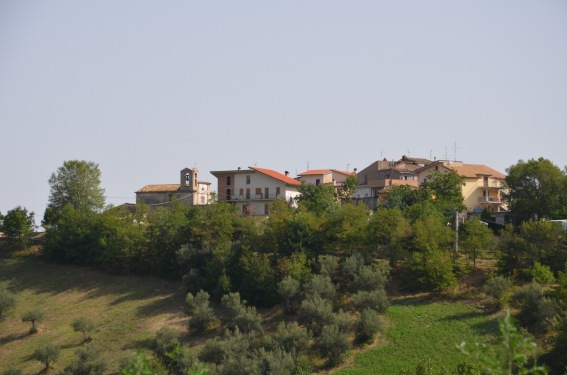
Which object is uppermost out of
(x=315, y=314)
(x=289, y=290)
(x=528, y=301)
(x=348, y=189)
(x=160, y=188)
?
(x=160, y=188)

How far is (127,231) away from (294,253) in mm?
18670

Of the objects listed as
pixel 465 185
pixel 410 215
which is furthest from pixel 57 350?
pixel 465 185

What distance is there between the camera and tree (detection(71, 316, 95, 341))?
54.1 m

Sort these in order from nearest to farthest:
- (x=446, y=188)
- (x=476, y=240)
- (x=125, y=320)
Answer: (x=476, y=240) < (x=125, y=320) < (x=446, y=188)

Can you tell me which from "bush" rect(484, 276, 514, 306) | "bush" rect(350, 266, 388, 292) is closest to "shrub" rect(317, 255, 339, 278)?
"bush" rect(350, 266, 388, 292)

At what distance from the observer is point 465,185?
80.2 m

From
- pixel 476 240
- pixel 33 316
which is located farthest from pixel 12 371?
pixel 476 240

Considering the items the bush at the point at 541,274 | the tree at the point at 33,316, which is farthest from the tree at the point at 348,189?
the tree at the point at 33,316

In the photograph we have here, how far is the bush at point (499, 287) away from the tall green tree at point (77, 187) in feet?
167

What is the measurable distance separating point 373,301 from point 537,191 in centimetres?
2260

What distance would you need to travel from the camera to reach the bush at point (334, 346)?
4581 centimetres

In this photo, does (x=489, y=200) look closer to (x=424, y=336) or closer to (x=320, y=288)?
(x=320, y=288)

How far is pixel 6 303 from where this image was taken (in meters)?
60.8

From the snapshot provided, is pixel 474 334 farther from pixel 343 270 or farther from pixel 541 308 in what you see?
pixel 343 270
